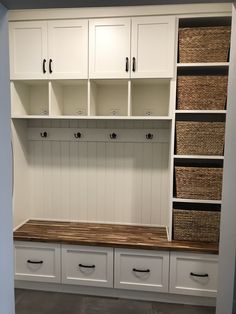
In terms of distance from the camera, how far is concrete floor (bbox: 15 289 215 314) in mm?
2225

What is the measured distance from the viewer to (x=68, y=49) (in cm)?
236

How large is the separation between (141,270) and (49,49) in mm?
2104

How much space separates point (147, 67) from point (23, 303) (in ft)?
7.52

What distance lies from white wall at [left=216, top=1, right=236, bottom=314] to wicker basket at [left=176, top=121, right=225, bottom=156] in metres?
1.06

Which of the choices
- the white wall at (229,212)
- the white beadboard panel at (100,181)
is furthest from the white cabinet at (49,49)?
the white wall at (229,212)

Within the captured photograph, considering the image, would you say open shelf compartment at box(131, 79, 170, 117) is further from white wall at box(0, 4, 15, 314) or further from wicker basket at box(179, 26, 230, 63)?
white wall at box(0, 4, 15, 314)

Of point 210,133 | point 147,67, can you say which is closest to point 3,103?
point 147,67

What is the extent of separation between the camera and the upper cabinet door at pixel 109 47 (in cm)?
229

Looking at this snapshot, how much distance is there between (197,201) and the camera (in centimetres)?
229

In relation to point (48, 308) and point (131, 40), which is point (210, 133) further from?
point (48, 308)

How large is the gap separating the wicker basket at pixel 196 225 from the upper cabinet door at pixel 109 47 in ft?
4.31

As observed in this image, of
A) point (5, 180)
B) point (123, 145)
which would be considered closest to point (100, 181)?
point (123, 145)

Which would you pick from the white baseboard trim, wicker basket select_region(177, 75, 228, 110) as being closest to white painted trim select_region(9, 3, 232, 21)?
wicker basket select_region(177, 75, 228, 110)

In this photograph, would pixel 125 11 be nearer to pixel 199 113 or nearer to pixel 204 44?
pixel 204 44
